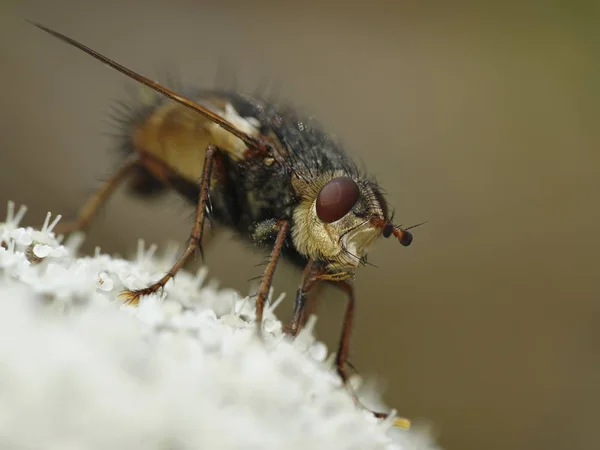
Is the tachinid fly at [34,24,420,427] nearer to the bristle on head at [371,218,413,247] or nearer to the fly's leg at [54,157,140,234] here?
the bristle on head at [371,218,413,247]

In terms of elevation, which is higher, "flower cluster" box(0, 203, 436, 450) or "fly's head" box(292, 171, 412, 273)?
"fly's head" box(292, 171, 412, 273)

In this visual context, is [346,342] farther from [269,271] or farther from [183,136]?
[183,136]

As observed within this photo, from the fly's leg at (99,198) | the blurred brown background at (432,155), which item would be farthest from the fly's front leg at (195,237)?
the blurred brown background at (432,155)

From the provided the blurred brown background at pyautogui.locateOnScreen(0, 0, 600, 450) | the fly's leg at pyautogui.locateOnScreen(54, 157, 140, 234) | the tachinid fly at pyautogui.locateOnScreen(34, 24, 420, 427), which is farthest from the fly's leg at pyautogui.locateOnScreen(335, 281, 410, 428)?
the blurred brown background at pyautogui.locateOnScreen(0, 0, 600, 450)

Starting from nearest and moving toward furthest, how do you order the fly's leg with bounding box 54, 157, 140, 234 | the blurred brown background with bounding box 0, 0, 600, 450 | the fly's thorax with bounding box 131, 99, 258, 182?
the fly's thorax with bounding box 131, 99, 258, 182
the fly's leg with bounding box 54, 157, 140, 234
the blurred brown background with bounding box 0, 0, 600, 450

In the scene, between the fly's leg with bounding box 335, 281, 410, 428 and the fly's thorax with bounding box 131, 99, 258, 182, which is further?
the fly's thorax with bounding box 131, 99, 258, 182

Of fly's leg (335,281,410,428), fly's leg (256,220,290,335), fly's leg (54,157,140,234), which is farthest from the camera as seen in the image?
fly's leg (54,157,140,234)

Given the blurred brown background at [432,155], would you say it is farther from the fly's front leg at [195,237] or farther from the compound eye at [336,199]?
the compound eye at [336,199]

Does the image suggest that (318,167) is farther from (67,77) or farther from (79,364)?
(67,77)

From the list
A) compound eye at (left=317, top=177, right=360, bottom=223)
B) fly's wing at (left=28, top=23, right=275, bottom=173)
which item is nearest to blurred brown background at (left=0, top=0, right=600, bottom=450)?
fly's wing at (left=28, top=23, right=275, bottom=173)
